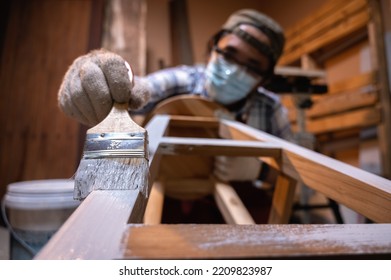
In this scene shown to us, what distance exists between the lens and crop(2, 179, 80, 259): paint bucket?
2.78ft

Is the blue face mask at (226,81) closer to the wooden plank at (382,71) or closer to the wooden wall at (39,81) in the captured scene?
the wooden wall at (39,81)

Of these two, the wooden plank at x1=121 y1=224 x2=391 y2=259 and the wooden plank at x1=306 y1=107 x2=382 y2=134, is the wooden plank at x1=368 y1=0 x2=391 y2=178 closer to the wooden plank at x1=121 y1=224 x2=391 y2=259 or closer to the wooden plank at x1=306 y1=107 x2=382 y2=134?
the wooden plank at x1=306 y1=107 x2=382 y2=134

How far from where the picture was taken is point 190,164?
4.39 feet

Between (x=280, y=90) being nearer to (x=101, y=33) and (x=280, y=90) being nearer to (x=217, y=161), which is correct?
(x=217, y=161)

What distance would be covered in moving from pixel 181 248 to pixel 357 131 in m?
2.55

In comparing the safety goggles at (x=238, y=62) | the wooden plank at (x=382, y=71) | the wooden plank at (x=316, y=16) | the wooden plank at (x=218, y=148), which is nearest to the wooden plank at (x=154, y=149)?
the wooden plank at (x=218, y=148)

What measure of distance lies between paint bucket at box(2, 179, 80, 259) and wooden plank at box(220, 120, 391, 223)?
761mm

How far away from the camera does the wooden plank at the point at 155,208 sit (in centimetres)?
80

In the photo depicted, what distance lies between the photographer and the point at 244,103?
5.80 ft

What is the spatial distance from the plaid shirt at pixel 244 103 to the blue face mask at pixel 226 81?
10 centimetres

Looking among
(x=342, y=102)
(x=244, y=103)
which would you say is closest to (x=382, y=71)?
(x=342, y=102)

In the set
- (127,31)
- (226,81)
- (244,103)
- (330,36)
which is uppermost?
(330,36)

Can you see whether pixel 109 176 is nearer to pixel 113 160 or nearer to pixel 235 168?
pixel 113 160

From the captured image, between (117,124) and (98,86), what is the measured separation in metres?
0.10
